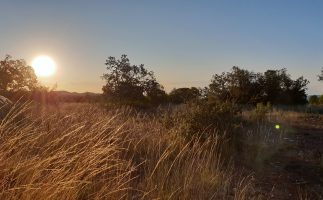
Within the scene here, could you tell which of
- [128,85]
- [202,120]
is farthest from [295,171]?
[128,85]

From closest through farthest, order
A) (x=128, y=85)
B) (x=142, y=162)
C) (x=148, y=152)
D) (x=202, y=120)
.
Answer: (x=142, y=162), (x=148, y=152), (x=202, y=120), (x=128, y=85)

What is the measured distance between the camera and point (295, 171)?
770cm

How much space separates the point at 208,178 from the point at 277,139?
544 centimetres

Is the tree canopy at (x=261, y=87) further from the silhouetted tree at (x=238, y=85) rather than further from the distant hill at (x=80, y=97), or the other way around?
the distant hill at (x=80, y=97)

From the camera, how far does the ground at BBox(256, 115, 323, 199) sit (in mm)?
6406

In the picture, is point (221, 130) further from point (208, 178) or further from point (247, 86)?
point (247, 86)

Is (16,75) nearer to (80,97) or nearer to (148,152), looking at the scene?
(80,97)

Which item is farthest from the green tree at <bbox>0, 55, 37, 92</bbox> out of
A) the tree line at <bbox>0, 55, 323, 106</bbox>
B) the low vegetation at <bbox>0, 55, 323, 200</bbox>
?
the low vegetation at <bbox>0, 55, 323, 200</bbox>

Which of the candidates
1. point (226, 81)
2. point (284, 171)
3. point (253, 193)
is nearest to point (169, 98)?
point (226, 81)

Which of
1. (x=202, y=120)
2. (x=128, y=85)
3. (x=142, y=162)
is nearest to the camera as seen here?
(x=142, y=162)

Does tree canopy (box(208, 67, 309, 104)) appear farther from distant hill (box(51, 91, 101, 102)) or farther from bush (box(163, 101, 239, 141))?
bush (box(163, 101, 239, 141))

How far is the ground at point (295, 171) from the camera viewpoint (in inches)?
252

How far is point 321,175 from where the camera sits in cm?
752

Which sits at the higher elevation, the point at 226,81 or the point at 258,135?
the point at 226,81
